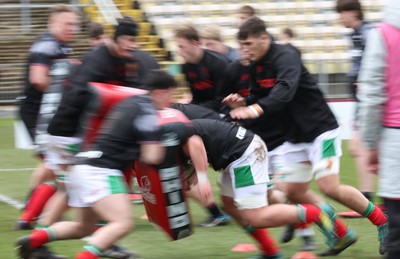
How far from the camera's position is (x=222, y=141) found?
231 inches

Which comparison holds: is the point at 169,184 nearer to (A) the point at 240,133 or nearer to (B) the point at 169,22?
(A) the point at 240,133

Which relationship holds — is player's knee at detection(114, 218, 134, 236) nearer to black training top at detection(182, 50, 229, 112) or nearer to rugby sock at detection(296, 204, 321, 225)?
rugby sock at detection(296, 204, 321, 225)

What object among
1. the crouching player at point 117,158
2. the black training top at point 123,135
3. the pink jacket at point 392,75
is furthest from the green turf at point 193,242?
the pink jacket at point 392,75

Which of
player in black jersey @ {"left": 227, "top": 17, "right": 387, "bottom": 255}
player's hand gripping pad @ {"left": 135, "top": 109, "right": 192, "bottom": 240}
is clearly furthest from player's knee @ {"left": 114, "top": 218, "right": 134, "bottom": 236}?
player in black jersey @ {"left": 227, "top": 17, "right": 387, "bottom": 255}

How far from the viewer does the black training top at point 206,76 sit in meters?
8.04

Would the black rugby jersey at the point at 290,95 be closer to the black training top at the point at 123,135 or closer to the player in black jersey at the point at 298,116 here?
the player in black jersey at the point at 298,116

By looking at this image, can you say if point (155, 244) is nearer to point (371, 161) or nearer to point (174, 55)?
point (371, 161)

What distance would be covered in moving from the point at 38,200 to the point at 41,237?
65.9 inches

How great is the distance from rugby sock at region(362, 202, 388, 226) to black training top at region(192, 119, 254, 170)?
120cm

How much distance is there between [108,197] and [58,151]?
162 centimetres

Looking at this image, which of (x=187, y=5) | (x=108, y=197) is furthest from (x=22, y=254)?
(x=187, y=5)

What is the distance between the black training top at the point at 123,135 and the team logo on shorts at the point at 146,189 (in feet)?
1.36

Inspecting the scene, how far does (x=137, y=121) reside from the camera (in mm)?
5391

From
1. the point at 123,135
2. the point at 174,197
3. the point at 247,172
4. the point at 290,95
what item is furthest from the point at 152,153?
the point at 290,95
